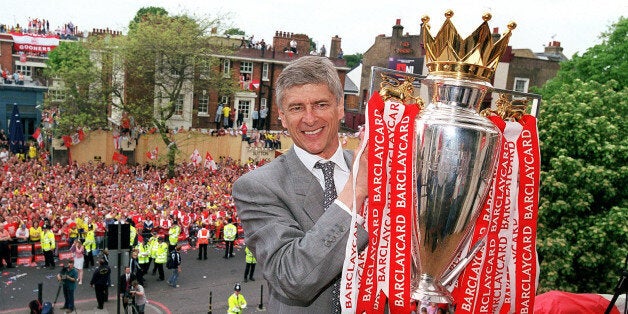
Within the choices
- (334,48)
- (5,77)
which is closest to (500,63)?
(334,48)

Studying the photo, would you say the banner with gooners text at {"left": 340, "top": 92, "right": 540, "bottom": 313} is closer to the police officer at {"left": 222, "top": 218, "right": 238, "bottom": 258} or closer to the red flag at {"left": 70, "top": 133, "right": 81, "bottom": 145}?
the police officer at {"left": 222, "top": 218, "right": 238, "bottom": 258}

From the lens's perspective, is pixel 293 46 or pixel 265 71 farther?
pixel 293 46

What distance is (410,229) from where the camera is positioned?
1.97 m

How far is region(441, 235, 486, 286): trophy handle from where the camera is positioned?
2.17 meters

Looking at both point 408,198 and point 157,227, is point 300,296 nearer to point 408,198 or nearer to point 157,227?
point 408,198

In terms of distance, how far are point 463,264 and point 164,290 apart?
47.1 feet

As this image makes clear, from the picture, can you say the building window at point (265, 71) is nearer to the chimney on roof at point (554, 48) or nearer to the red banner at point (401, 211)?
the chimney on roof at point (554, 48)

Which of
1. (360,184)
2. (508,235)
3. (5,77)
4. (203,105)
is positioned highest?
(5,77)

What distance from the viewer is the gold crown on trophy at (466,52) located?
6.30 ft

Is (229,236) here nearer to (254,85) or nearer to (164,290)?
(164,290)

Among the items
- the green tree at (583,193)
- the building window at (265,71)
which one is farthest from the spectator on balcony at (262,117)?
the green tree at (583,193)

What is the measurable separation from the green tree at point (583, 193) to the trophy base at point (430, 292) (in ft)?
28.2

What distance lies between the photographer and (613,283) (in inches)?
384

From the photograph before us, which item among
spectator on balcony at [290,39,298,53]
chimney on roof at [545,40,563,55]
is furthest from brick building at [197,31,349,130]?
chimney on roof at [545,40,563,55]
